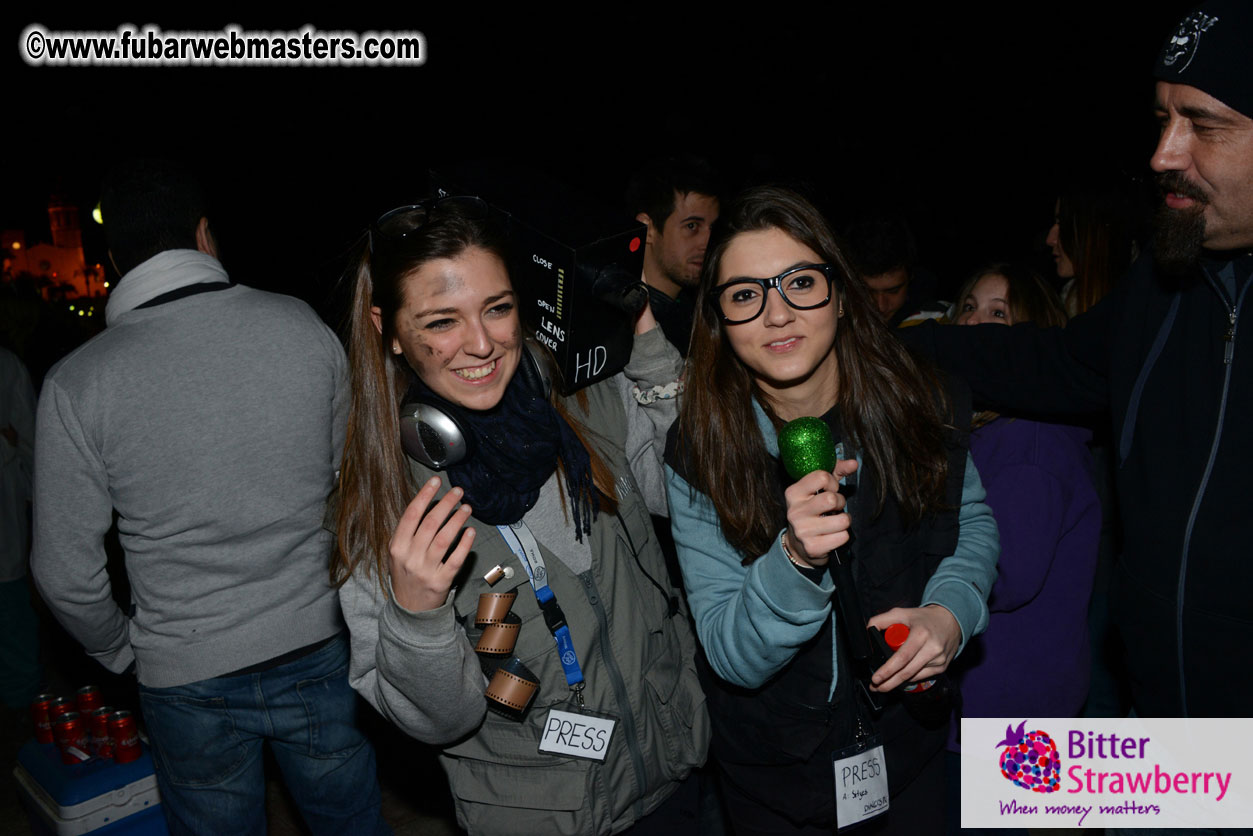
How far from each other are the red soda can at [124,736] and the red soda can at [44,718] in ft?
0.89

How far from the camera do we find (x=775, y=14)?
9.76 metres

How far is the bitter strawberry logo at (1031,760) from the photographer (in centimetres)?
231

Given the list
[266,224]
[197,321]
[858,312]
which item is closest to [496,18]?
[266,224]

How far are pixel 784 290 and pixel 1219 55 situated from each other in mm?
1012

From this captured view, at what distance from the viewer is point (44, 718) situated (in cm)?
309

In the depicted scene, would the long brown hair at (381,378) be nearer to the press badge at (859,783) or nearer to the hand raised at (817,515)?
the hand raised at (817,515)

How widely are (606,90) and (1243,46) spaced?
8458mm

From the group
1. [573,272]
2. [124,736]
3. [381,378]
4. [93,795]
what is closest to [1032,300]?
[573,272]

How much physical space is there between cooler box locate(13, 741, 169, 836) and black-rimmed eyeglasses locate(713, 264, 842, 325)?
268cm

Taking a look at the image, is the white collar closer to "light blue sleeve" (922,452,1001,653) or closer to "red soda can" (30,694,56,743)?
"red soda can" (30,694,56,743)

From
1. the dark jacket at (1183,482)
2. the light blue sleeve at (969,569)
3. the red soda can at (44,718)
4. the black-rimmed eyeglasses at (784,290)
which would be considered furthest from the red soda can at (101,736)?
the dark jacket at (1183,482)

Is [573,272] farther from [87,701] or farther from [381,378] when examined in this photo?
[87,701]

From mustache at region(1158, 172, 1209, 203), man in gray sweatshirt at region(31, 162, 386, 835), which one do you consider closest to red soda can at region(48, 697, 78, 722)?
man in gray sweatshirt at region(31, 162, 386, 835)

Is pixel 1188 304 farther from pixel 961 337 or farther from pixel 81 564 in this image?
pixel 81 564
